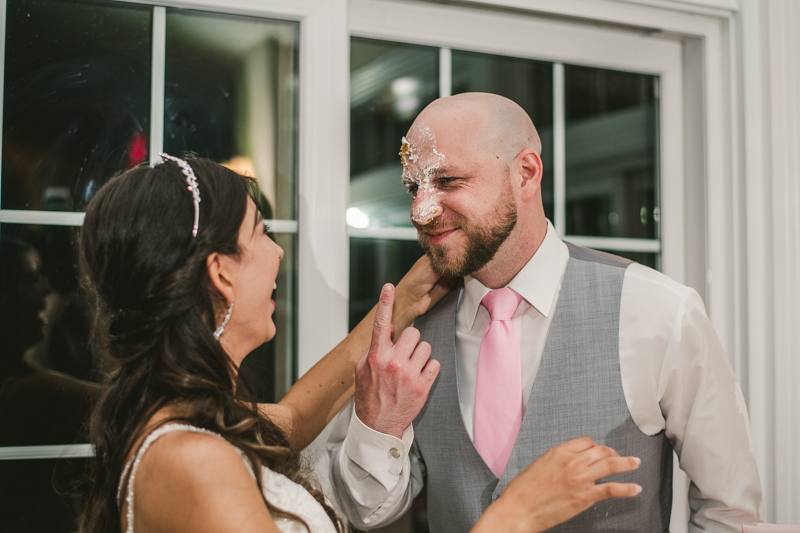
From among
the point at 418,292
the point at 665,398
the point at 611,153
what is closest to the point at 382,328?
the point at 418,292

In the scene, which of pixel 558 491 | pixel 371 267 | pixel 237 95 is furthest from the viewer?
pixel 371 267

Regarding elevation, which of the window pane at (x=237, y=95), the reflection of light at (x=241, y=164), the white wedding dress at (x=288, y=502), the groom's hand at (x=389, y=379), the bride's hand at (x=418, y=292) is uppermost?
the window pane at (x=237, y=95)

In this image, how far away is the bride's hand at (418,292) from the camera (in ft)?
4.22

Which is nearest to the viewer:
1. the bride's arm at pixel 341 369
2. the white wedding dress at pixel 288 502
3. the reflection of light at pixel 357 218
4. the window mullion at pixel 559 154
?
the white wedding dress at pixel 288 502

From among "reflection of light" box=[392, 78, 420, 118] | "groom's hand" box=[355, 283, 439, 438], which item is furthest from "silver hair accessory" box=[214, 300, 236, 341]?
"reflection of light" box=[392, 78, 420, 118]

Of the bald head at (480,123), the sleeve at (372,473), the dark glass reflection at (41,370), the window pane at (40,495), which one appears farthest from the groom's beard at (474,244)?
the window pane at (40,495)

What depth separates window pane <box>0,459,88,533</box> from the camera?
128cm

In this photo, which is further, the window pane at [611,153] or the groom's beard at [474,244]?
the window pane at [611,153]

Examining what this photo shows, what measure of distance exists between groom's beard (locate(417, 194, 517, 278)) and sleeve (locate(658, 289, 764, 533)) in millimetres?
378

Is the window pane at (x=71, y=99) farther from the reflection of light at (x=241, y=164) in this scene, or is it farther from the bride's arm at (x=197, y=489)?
the bride's arm at (x=197, y=489)

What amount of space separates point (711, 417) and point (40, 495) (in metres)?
1.44

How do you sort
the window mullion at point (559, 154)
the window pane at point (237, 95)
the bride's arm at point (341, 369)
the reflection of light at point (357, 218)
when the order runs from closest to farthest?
1. the bride's arm at point (341, 369)
2. the window pane at point (237, 95)
3. the reflection of light at point (357, 218)
4. the window mullion at point (559, 154)

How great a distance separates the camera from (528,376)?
1.18 meters

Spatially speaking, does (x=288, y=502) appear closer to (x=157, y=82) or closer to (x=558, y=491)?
(x=558, y=491)
